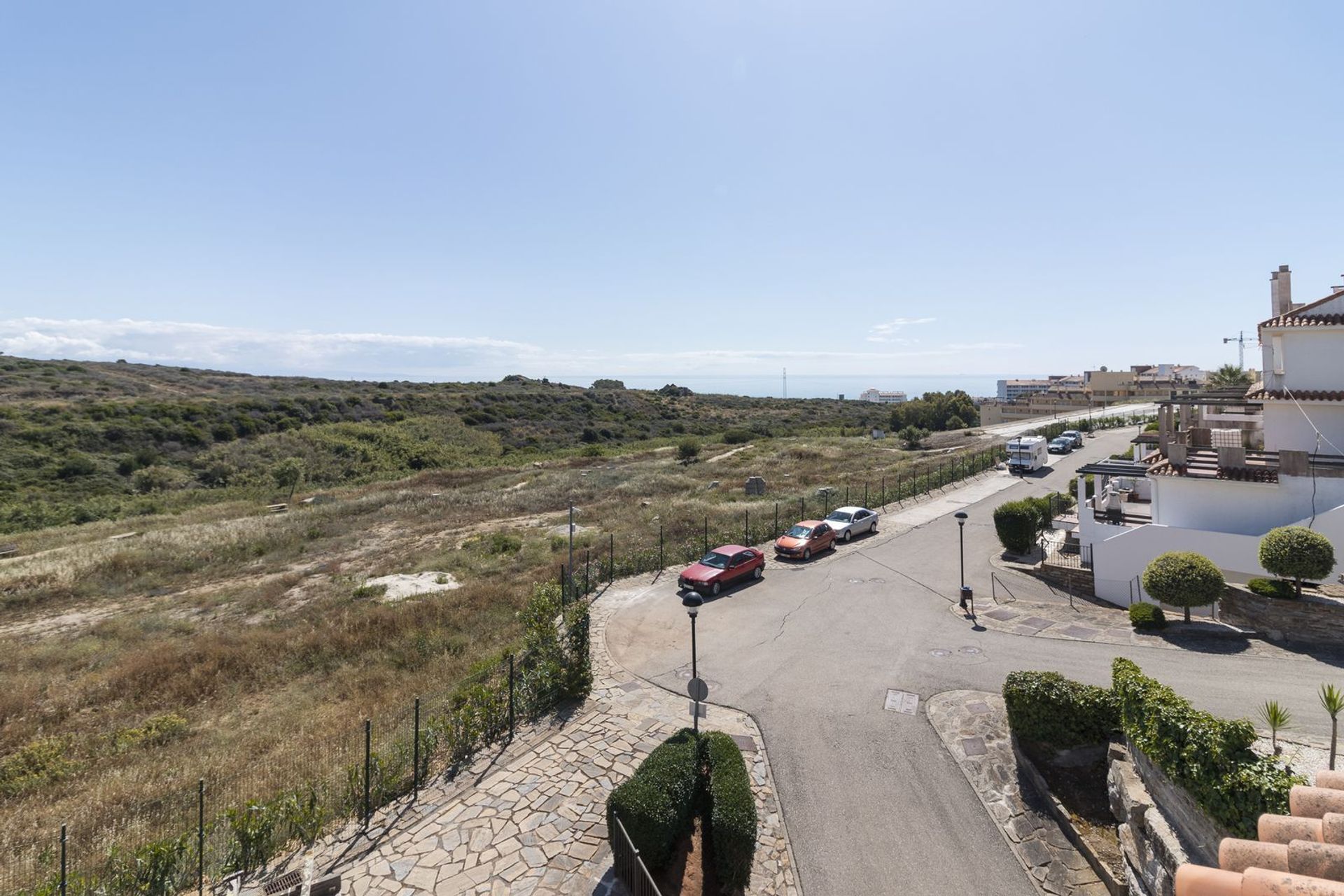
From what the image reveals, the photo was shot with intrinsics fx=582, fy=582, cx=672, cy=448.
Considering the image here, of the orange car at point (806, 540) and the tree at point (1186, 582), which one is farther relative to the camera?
the orange car at point (806, 540)

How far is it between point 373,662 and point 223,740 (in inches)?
148

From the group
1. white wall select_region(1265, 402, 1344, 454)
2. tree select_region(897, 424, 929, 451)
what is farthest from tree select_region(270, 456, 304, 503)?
white wall select_region(1265, 402, 1344, 454)

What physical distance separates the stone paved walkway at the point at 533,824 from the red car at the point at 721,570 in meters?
7.34

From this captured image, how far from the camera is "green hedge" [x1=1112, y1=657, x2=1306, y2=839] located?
19.8ft

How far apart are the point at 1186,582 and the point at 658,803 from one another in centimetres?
1475

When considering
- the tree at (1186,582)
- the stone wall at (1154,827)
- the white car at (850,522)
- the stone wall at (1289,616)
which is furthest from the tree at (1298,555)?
the white car at (850,522)

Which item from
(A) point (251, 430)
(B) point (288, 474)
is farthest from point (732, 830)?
(A) point (251, 430)

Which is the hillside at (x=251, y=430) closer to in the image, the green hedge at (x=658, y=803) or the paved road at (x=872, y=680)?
the paved road at (x=872, y=680)

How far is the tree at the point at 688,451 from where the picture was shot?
175 feet

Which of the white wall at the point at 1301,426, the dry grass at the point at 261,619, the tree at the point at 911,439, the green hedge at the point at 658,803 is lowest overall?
the dry grass at the point at 261,619

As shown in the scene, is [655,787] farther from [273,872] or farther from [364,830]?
[273,872]

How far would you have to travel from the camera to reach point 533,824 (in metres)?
8.96

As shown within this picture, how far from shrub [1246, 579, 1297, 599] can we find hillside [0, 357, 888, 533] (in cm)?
5086

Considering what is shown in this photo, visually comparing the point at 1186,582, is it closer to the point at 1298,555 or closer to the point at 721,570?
the point at 1298,555
